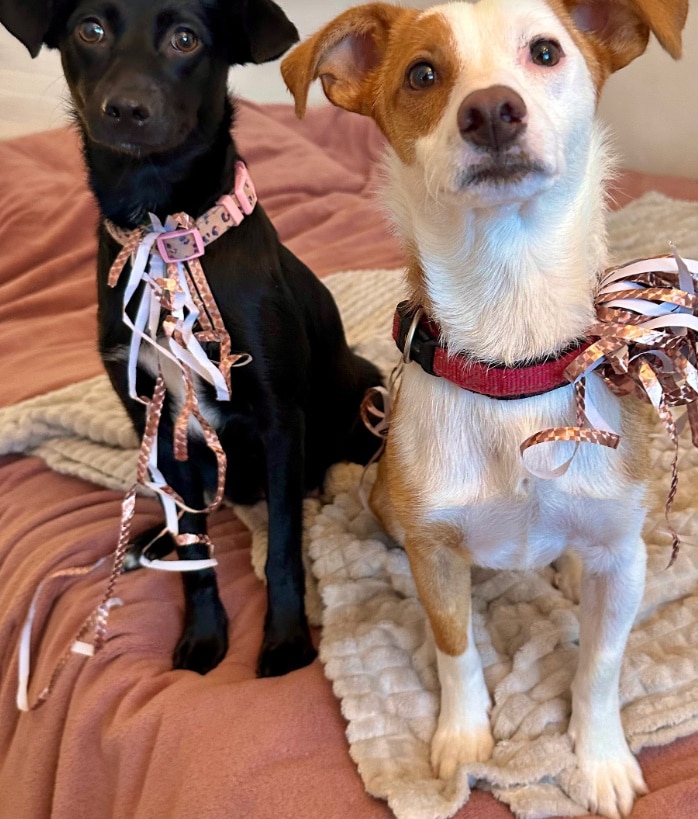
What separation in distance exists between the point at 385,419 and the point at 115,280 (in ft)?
1.55

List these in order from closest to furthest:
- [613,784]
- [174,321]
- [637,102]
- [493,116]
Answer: [493,116] < [613,784] < [174,321] < [637,102]

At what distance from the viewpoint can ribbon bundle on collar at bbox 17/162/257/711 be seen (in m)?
1.11

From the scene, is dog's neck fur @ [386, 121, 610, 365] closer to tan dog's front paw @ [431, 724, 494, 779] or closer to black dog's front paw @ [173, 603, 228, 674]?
tan dog's front paw @ [431, 724, 494, 779]

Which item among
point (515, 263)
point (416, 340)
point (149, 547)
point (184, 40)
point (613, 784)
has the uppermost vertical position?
point (184, 40)

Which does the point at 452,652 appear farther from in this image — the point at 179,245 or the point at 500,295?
the point at 179,245

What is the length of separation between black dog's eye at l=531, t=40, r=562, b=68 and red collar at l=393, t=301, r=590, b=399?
30 cm

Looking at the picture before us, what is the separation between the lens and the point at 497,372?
2.90 feet

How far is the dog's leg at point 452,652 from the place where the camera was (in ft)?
3.24

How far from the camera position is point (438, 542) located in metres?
0.98

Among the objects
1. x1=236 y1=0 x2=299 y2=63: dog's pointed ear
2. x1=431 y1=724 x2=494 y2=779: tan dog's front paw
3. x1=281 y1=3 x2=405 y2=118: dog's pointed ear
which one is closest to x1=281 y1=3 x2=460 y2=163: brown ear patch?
x1=281 y1=3 x2=405 y2=118: dog's pointed ear

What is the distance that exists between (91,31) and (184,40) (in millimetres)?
132

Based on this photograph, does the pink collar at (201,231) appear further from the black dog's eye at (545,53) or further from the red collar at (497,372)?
the black dog's eye at (545,53)

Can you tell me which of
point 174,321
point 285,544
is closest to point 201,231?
point 174,321

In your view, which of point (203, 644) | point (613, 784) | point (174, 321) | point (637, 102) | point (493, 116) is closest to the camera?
point (493, 116)
